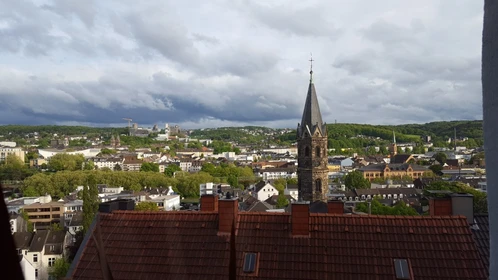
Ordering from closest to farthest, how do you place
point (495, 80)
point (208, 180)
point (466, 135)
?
point (495, 80), point (208, 180), point (466, 135)

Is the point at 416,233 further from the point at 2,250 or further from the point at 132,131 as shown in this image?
the point at 132,131

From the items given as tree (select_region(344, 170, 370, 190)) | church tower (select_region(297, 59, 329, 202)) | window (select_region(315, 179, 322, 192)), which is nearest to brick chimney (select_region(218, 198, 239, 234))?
church tower (select_region(297, 59, 329, 202))

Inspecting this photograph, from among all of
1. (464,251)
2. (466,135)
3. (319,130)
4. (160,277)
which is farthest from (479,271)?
(466,135)

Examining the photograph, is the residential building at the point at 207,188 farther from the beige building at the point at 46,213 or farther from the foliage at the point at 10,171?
the foliage at the point at 10,171

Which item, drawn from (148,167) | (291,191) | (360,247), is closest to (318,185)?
(360,247)

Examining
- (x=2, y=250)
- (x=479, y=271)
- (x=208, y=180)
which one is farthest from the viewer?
(x=208, y=180)

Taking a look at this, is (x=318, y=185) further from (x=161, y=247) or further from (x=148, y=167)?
(x=148, y=167)
